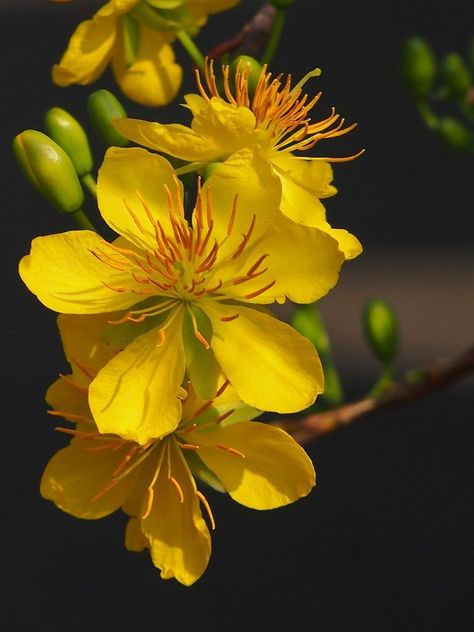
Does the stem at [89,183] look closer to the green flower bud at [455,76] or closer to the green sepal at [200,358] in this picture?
the green sepal at [200,358]

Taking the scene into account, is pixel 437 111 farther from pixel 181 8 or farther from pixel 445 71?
pixel 181 8

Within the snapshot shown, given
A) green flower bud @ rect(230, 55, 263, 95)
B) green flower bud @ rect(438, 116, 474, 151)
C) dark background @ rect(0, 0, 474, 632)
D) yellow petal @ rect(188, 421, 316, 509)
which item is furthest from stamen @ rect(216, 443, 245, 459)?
dark background @ rect(0, 0, 474, 632)

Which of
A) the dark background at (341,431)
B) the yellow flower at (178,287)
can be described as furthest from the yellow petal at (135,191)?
the dark background at (341,431)

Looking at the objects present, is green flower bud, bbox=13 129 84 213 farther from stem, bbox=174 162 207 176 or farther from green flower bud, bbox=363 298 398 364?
green flower bud, bbox=363 298 398 364

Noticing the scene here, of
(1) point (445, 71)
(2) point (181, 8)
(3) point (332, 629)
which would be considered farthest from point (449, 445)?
(2) point (181, 8)

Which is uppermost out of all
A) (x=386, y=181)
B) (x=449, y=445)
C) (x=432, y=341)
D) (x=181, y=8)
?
(x=181, y=8)

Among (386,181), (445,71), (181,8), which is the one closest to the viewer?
(181,8)

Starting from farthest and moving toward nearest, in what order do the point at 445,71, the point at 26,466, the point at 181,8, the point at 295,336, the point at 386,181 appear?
the point at 386,181, the point at 26,466, the point at 445,71, the point at 181,8, the point at 295,336
